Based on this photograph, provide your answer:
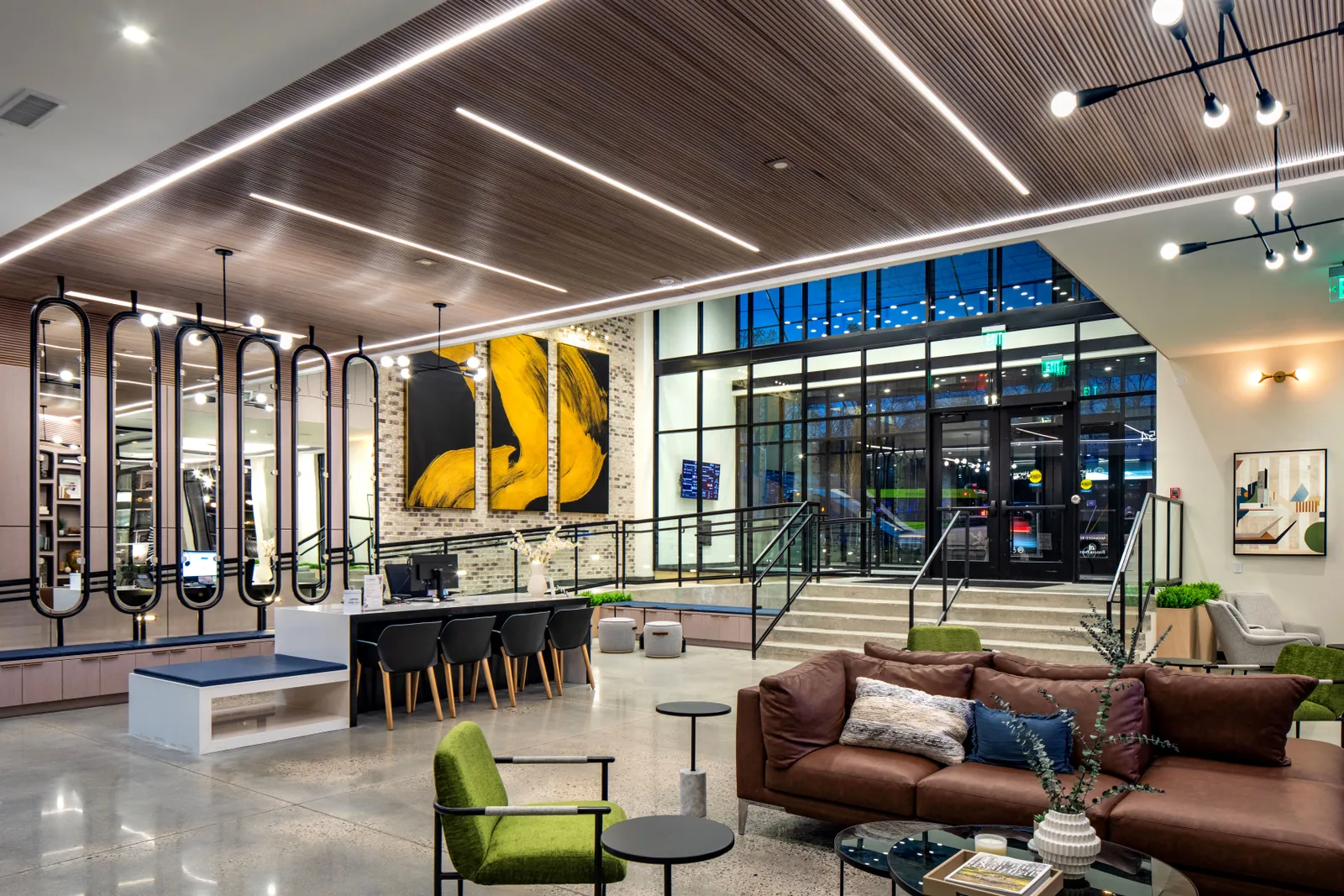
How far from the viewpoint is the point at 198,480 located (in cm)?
898

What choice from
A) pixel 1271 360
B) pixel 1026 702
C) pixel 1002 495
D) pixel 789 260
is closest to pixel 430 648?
pixel 789 260

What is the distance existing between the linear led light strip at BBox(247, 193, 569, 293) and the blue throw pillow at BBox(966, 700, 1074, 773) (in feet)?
15.8

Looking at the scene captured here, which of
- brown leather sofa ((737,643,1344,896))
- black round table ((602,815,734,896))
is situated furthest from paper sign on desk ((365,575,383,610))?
black round table ((602,815,734,896))

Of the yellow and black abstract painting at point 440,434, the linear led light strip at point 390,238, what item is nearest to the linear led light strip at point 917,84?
the linear led light strip at point 390,238

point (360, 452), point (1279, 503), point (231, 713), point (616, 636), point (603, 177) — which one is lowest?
point (616, 636)

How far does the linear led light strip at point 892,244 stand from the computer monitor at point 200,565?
2.86 m

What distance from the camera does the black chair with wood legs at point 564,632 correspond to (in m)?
8.43

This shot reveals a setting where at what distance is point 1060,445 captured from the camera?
12070mm

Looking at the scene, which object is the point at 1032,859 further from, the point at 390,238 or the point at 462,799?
the point at 390,238

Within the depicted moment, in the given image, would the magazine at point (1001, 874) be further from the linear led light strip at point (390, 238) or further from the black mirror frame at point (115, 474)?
the black mirror frame at point (115, 474)

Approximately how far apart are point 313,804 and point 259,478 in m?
5.24

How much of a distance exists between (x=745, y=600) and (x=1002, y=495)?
12.2 feet

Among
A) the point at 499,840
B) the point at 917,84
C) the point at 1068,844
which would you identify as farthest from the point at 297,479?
the point at 1068,844

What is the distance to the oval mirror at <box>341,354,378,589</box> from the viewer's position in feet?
33.6
